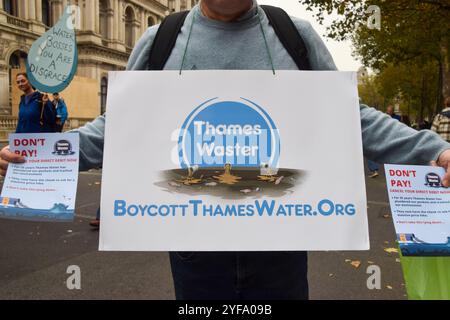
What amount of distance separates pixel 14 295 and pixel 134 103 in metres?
2.53

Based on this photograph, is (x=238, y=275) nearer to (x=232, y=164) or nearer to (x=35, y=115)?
(x=232, y=164)

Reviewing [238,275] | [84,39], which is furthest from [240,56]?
[84,39]

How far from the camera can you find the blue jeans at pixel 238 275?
1588mm

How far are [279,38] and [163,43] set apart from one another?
16.9 inches

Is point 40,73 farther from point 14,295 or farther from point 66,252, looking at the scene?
point 66,252

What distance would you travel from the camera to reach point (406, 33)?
14.9 meters

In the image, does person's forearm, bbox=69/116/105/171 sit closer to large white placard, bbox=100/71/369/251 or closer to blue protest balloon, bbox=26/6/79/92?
large white placard, bbox=100/71/369/251

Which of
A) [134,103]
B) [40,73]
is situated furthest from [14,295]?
[134,103]

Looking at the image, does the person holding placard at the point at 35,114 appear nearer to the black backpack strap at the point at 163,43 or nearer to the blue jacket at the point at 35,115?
the blue jacket at the point at 35,115

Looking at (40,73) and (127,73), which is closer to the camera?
Answer: (127,73)

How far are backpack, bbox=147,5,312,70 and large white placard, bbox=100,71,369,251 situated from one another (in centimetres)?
12

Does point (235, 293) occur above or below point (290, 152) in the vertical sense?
below

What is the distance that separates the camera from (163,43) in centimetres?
160

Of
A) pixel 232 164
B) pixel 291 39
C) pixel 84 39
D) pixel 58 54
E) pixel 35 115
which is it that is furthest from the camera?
pixel 84 39
